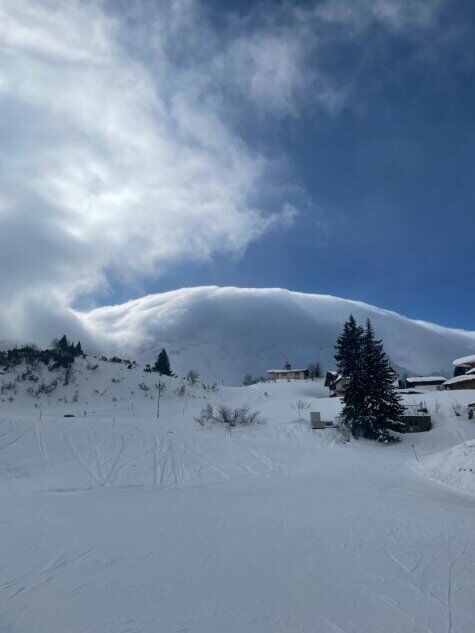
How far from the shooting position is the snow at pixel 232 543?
16.4 feet

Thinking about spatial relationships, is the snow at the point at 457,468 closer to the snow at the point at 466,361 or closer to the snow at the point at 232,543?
the snow at the point at 232,543

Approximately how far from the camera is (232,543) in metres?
7.80

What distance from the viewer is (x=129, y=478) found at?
16.2 m

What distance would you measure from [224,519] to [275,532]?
1.64 m

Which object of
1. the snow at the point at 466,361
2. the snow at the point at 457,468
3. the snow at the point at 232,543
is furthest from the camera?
the snow at the point at 466,361

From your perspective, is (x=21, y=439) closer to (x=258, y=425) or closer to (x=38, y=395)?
(x=258, y=425)

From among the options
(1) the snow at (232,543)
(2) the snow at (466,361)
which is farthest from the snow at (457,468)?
(2) the snow at (466,361)

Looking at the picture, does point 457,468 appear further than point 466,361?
No

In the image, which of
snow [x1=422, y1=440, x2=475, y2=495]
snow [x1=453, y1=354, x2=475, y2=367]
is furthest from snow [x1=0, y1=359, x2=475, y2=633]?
snow [x1=453, y1=354, x2=475, y2=367]

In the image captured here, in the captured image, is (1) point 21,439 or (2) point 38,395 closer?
(1) point 21,439

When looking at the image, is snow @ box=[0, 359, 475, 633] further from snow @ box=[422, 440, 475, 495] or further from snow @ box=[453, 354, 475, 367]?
snow @ box=[453, 354, 475, 367]

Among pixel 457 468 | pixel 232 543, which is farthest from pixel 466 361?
pixel 232 543

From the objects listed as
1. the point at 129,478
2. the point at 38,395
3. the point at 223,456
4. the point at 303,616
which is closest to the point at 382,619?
the point at 303,616

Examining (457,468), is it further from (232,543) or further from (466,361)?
(466,361)
